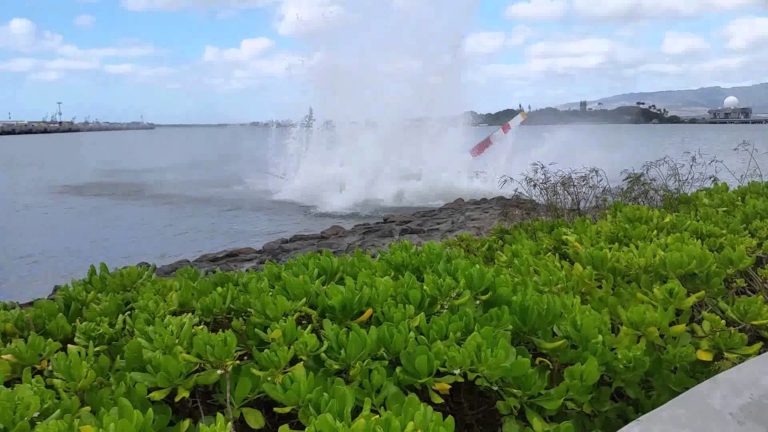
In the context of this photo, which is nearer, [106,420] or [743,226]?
[106,420]

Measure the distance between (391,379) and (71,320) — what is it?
1771mm

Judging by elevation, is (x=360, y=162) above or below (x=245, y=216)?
above

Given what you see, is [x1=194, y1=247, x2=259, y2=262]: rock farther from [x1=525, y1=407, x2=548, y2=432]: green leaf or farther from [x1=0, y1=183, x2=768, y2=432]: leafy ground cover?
[x1=525, y1=407, x2=548, y2=432]: green leaf

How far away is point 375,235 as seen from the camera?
544 inches

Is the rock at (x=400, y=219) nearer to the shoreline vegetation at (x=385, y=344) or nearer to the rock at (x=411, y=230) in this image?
the rock at (x=411, y=230)

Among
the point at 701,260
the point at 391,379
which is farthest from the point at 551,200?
the point at 391,379

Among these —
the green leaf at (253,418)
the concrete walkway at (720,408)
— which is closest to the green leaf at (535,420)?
the concrete walkway at (720,408)

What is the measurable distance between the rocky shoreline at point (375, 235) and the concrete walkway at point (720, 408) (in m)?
7.94

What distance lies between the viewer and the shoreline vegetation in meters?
2.21

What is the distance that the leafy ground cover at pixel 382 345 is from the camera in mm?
2209

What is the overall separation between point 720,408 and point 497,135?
76.4 feet

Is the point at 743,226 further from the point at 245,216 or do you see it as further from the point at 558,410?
the point at 245,216

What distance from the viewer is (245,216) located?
20.4 meters

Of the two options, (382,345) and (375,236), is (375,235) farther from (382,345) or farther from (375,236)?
(382,345)
